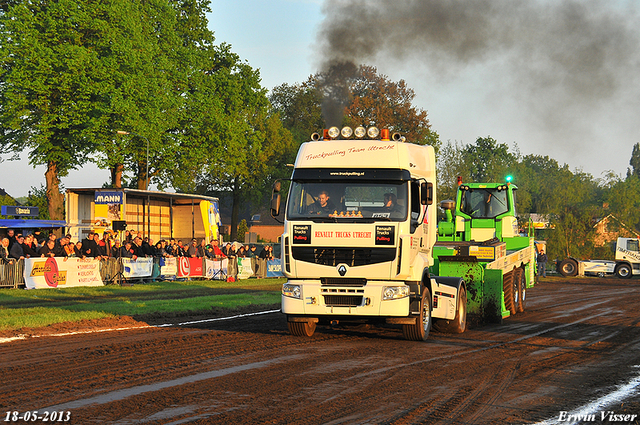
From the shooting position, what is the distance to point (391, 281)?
12.2 metres

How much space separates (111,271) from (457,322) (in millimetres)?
16284

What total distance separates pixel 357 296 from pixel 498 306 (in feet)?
18.8

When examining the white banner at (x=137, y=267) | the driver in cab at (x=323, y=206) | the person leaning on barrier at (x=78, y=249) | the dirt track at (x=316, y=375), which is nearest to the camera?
the dirt track at (x=316, y=375)

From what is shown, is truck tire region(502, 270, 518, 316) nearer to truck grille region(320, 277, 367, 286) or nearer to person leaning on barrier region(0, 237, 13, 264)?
truck grille region(320, 277, 367, 286)

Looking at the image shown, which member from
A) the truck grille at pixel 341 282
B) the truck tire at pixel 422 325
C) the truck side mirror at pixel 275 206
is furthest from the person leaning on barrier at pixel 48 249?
the truck tire at pixel 422 325

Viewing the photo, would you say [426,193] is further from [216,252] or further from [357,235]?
[216,252]

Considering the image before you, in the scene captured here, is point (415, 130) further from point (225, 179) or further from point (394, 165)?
point (394, 165)

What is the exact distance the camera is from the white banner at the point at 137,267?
27.6 m

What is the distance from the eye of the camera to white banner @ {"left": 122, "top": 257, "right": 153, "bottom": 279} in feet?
90.5

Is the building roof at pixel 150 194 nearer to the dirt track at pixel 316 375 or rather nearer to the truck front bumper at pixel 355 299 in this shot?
the dirt track at pixel 316 375

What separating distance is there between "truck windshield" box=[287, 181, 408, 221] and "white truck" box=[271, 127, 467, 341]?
0.02 m

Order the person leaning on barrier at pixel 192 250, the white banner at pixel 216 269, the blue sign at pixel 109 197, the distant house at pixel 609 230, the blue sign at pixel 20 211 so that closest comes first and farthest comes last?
the blue sign at pixel 109 197
the person leaning on barrier at pixel 192 250
the white banner at pixel 216 269
the blue sign at pixel 20 211
the distant house at pixel 609 230

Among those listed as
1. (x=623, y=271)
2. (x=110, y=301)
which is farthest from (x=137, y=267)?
(x=623, y=271)

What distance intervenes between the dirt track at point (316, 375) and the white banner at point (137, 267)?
44.9 feet
